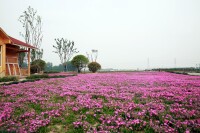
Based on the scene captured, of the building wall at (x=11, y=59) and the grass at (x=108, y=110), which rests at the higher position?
the building wall at (x=11, y=59)

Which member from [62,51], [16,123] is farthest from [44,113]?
[62,51]

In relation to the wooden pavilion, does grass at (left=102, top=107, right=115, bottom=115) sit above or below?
below

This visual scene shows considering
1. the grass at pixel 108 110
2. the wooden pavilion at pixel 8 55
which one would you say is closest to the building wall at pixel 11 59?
the wooden pavilion at pixel 8 55

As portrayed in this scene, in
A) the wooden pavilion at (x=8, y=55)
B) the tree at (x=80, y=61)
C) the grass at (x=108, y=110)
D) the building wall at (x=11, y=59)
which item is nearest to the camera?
the grass at (x=108, y=110)

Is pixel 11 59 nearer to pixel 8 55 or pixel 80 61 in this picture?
pixel 8 55

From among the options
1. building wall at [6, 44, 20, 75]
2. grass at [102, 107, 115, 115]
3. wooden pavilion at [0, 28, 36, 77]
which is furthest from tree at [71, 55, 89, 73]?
grass at [102, 107, 115, 115]

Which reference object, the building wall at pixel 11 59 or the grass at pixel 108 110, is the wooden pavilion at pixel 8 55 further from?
the grass at pixel 108 110

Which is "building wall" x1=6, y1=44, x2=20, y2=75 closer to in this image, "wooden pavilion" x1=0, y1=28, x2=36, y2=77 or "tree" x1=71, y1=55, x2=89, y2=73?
"wooden pavilion" x1=0, y1=28, x2=36, y2=77

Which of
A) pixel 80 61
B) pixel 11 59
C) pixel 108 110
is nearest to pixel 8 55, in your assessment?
pixel 11 59

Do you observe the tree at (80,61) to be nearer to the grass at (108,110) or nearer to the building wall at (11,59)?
the building wall at (11,59)

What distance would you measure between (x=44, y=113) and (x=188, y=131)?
494 centimetres

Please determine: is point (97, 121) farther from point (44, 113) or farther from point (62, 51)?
point (62, 51)

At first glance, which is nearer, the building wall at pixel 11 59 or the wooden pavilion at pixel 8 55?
the wooden pavilion at pixel 8 55

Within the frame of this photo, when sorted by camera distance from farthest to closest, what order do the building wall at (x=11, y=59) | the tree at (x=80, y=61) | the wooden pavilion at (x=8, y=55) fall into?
the tree at (x=80, y=61) → the building wall at (x=11, y=59) → the wooden pavilion at (x=8, y=55)
